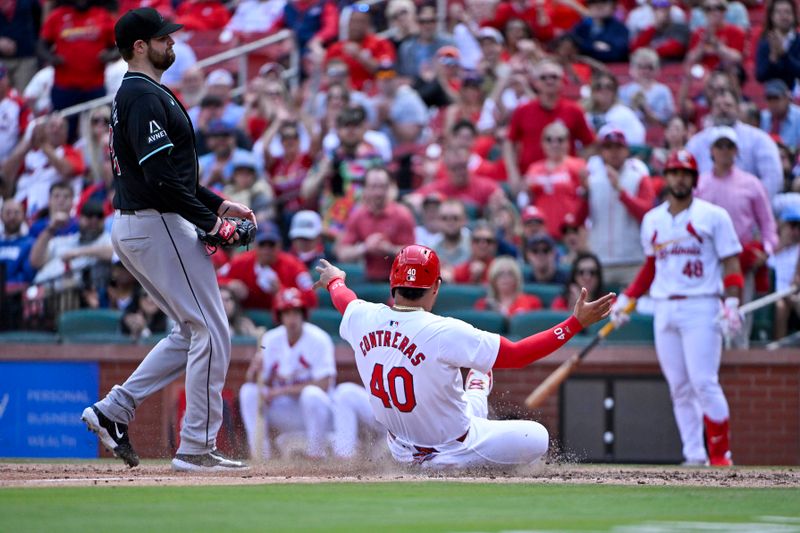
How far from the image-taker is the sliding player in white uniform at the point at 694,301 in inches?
421

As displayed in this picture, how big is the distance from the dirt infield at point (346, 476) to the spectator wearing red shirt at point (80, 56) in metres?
9.06

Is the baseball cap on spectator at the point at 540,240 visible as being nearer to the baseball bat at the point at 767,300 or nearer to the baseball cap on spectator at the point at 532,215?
the baseball cap on spectator at the point at 532,215

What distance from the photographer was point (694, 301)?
10812 millimetres

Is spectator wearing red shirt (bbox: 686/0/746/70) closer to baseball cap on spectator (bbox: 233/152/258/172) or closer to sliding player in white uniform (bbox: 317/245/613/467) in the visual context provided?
baseball cap on spectator (bbox: 233/152/258/172)

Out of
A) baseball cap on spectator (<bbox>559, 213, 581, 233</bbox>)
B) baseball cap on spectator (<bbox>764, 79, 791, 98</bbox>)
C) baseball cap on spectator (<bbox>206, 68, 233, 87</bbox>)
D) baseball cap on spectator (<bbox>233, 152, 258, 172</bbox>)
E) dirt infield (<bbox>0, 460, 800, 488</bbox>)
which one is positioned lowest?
dirt infield (<bbox>0, 460, 800, 488</bbox>)

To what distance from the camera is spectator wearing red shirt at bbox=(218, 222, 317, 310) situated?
13.0 metres

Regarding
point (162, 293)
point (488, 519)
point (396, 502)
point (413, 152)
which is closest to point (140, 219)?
point (162, 293)

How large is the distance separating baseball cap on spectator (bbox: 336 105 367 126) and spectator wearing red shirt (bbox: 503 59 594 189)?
1.54 meters

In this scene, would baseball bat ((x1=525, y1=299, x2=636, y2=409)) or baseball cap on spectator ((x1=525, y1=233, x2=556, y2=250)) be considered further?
baseball cap on spectator ((x1=525, y1=233, x2=556, y2=250))

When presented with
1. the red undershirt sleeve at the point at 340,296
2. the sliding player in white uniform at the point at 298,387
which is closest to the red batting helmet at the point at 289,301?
the sliding player in white uniform at the point at 298,387

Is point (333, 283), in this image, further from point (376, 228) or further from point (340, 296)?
point (376, 228)

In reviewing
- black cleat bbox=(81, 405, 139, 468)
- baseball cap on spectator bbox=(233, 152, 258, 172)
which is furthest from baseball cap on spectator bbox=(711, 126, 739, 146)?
black cleat bbox=(81, 405, 139, 468)

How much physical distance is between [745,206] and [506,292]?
218 cm

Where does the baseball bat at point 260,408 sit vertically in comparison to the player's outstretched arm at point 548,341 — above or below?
below
